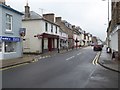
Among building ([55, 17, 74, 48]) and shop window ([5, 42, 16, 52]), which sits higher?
building ([55, 17, 74, 48])

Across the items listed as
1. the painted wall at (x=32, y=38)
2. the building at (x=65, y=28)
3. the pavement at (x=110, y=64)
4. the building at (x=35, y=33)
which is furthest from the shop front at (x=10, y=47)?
the building at (x=65, y=28)

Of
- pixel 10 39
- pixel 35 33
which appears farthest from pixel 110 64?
pixel 35 33

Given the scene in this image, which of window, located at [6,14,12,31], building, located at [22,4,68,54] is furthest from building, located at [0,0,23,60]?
building, located at [22,4,68,54]

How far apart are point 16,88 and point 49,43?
3309 cm

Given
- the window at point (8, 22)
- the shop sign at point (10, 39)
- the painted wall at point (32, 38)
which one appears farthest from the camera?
the painted wall at point (32, 38)

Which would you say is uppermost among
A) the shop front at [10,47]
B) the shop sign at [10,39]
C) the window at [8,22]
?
the window at [8,22]

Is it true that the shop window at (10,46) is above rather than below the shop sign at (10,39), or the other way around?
below

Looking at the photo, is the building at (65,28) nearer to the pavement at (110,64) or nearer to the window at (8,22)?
the window at (8,22)

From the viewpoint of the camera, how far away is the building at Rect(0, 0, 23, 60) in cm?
2178

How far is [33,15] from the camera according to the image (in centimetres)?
3969

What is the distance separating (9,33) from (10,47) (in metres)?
1.64

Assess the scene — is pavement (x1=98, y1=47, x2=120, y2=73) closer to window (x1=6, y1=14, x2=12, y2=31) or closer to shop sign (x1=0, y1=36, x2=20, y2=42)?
shop sign (x1=0, y1=36, x2=20, y2=42)

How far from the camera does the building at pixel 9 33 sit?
71.5ft

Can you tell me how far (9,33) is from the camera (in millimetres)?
23094
